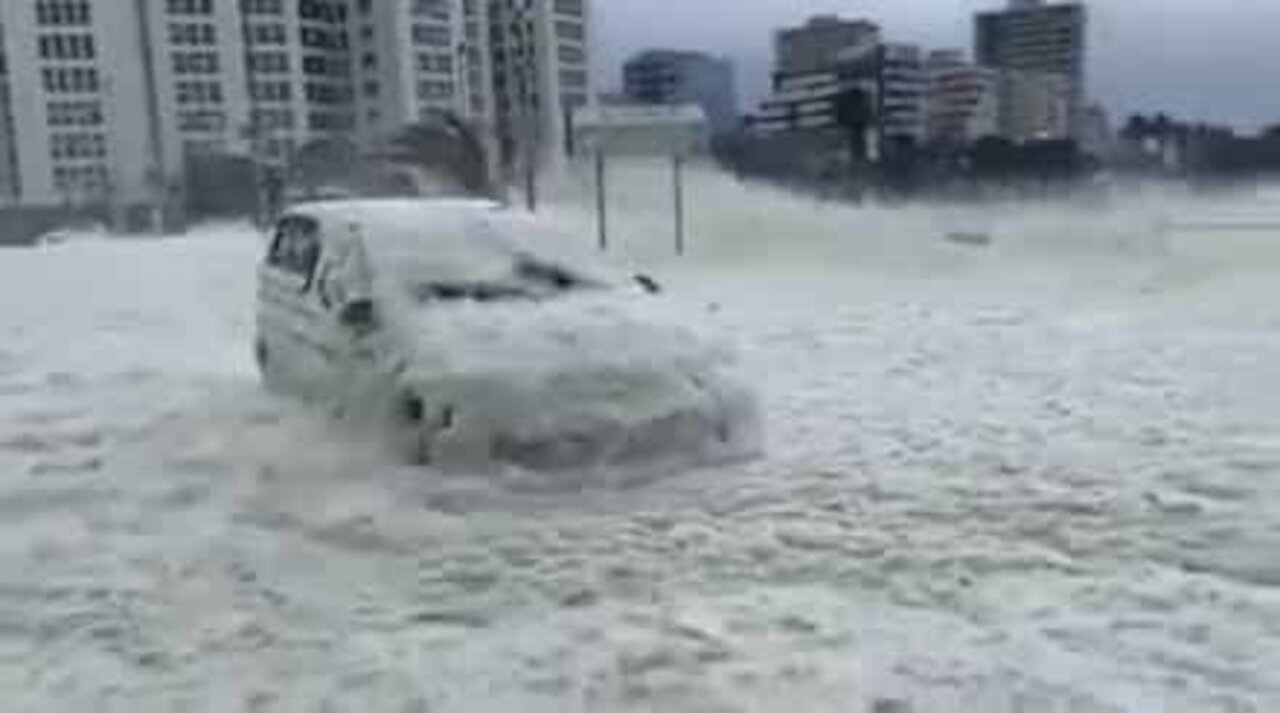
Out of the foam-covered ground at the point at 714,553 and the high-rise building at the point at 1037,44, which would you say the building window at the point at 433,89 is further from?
the foam-covered ground at the point at 714,553

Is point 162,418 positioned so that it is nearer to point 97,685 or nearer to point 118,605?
point 118,605

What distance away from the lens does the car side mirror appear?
307 inches

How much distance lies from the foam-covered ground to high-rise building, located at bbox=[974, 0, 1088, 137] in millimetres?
30709

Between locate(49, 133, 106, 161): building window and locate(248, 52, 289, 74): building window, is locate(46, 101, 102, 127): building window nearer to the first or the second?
locate(49, 133, 106, 161): building window

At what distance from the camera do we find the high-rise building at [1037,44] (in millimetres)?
40781

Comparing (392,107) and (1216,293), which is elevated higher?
(392,107)

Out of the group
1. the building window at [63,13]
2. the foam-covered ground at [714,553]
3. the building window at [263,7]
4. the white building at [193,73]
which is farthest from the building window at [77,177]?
the foam-covered ground at [714,553]

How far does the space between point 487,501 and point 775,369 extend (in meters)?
4.67

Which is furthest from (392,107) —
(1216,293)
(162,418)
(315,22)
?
(162,418)

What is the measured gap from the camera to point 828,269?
23.7m

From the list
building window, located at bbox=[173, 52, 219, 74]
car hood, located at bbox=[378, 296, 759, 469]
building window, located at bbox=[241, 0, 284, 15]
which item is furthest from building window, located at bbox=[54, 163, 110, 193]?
car hood, located at bbox=[378, 296, 759, 469]

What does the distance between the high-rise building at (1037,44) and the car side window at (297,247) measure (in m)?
32.1

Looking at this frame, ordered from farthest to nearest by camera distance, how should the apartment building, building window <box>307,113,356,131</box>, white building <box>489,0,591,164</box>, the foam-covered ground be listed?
building window <box>307,113,356,131</box> < the apartment building < white building <box>489,0,591,164</box> < the foam-covered ground

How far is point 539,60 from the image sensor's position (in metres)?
57.3
